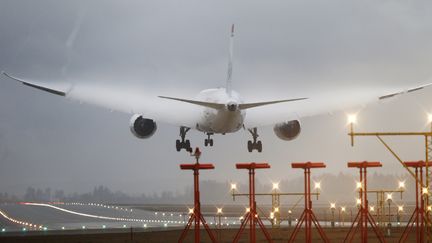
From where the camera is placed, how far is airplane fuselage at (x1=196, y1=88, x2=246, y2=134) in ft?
214

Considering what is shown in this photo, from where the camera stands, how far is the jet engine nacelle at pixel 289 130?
7712cm

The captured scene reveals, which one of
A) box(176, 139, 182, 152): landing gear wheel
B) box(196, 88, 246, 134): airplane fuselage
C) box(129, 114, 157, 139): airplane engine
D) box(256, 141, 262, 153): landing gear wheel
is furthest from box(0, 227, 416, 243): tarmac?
box(129, 114, 157, 139): airplane engine

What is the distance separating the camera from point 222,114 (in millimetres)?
65812

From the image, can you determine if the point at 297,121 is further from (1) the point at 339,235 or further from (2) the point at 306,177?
(2) the point at 306,177

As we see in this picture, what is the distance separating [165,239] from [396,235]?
77.2ft

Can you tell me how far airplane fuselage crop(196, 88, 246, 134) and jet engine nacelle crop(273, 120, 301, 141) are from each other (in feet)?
32.8

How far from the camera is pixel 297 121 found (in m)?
77.6

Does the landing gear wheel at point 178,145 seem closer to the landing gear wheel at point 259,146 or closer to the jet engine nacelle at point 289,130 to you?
the landing gear wheel at point 259,146

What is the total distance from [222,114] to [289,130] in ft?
44.3

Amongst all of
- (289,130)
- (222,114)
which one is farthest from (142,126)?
(289,130)

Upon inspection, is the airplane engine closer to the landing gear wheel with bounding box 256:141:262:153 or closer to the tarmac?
the tarmac

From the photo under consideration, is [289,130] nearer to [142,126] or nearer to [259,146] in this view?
[259,146]

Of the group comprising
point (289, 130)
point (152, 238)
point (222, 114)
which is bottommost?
point (152, 238)

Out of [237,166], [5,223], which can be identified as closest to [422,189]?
[237,166]
